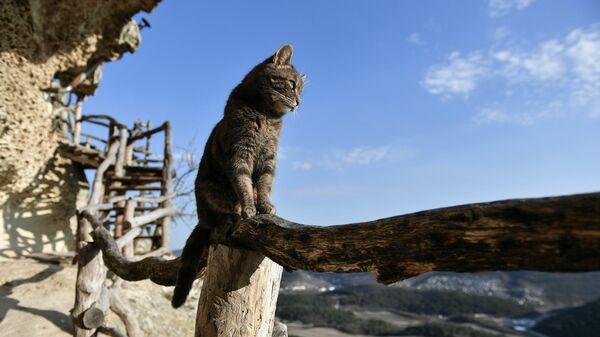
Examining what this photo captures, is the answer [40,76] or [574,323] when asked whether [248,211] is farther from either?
[574,323]

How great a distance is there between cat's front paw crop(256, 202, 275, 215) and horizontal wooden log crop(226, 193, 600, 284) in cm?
76

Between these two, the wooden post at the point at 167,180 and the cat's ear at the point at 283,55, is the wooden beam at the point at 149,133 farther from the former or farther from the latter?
the cat's ear at the point at 283,55

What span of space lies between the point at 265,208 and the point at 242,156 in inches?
15.2

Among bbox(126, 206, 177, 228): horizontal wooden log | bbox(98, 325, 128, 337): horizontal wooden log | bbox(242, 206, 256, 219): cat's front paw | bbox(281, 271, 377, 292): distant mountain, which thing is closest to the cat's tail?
bbox(242, 206, 256, 219): cat's front paw

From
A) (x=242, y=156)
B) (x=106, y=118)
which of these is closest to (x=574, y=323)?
(x=106, y=118)

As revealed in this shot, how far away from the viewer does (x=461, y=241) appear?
→ 1126 millimetres

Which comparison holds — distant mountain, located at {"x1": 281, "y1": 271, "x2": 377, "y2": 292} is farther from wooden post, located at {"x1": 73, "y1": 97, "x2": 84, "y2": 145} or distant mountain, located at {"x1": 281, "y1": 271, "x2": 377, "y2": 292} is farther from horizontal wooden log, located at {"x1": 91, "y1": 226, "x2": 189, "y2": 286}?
horizontal wooden log, located at {"x1": 91, "y1": 226, "x2": 189, "y2": 286}

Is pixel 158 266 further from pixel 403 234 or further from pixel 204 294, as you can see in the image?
pixel 403 234

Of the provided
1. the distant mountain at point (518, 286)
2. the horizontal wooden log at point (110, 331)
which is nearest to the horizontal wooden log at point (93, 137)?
the horizontal wooden log at point (110, 331)

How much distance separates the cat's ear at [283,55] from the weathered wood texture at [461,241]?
164cm

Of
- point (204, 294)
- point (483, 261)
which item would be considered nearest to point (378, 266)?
point (483, 261)

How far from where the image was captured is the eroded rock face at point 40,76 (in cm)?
948

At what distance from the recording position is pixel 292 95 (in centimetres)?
289

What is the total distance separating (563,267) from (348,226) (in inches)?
27.3
